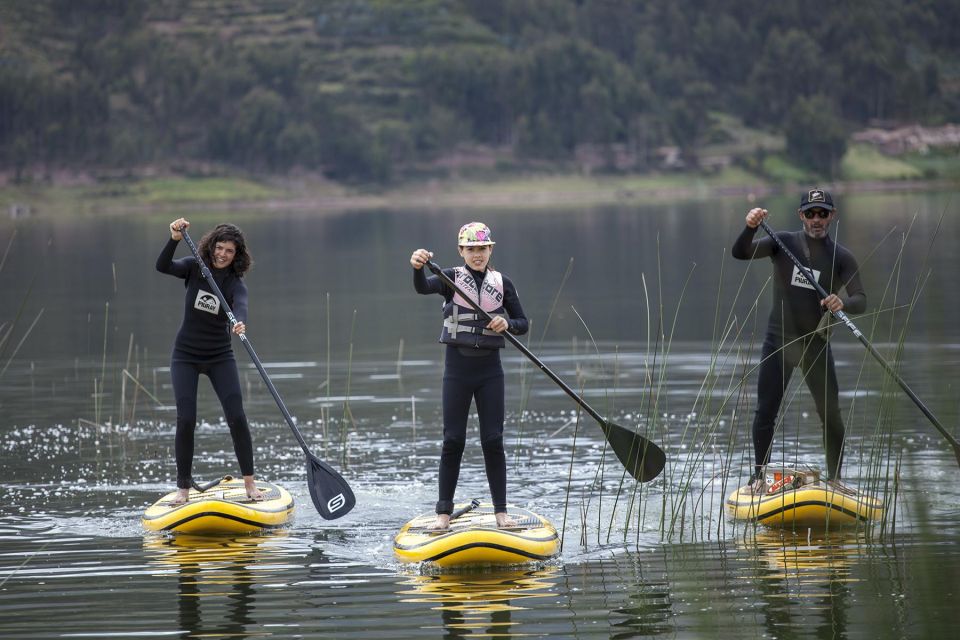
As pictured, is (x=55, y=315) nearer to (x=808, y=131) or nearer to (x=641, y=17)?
(x=808, y=131)

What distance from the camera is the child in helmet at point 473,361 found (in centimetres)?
973

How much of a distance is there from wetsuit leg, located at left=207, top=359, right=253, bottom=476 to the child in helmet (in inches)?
81.6

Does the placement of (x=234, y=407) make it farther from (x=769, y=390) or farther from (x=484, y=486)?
(x=769, y=390)

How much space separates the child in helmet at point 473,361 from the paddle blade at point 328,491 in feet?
3.33

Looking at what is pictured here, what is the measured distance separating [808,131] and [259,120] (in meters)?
52.4

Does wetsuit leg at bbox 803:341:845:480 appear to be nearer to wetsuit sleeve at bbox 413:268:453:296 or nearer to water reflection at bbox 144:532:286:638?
wetsuit sleeve at bbox 413:268:453:296

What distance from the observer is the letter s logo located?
419 inches

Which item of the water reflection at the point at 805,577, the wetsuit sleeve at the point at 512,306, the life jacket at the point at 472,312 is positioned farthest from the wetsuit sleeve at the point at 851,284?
the life jacket at the point at 472,312

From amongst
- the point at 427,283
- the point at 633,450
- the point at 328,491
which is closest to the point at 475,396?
the point at 427,283

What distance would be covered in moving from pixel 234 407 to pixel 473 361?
2389mm

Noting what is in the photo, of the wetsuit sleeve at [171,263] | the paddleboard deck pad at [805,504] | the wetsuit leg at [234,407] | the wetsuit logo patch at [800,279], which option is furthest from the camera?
the wetsuit leg at [234,407]

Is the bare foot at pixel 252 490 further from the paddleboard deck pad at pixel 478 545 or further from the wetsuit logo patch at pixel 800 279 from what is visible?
the wetsuit logo patch at pixel 800 279

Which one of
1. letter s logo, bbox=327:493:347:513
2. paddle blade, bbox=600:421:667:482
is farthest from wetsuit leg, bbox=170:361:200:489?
paddle blade, bbox=600:421:667:482

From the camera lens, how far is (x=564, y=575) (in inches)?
365
